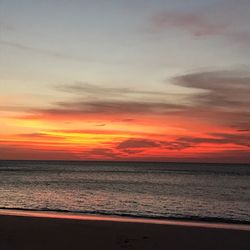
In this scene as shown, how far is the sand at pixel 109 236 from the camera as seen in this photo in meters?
10.5

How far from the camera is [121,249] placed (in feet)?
33.0

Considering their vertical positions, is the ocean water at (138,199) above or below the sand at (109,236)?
below

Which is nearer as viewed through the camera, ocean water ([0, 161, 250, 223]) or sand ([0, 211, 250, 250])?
sand ([0, 211, 250, 250])

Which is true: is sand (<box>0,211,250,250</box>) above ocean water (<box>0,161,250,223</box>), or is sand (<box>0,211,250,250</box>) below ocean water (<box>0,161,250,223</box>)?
above

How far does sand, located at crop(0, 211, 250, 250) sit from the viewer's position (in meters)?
10.5

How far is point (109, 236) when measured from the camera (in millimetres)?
11727

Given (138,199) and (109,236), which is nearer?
(109,236)

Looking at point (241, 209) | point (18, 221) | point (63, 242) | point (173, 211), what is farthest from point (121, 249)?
point (241, 209)

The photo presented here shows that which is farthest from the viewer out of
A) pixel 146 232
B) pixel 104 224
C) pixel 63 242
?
pixel 104 224

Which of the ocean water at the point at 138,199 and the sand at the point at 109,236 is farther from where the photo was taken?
the ocean water at the point at 138,199

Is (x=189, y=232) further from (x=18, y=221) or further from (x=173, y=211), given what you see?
(x=173, y=211)

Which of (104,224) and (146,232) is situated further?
(104,224)

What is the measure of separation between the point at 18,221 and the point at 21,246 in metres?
4.13

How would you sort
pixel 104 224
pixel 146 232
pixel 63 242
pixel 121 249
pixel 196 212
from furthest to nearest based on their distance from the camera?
pixel 196 212 → pixel 104 224 → pixel 146 232 → pixel 63 242 → pixel 121 249
